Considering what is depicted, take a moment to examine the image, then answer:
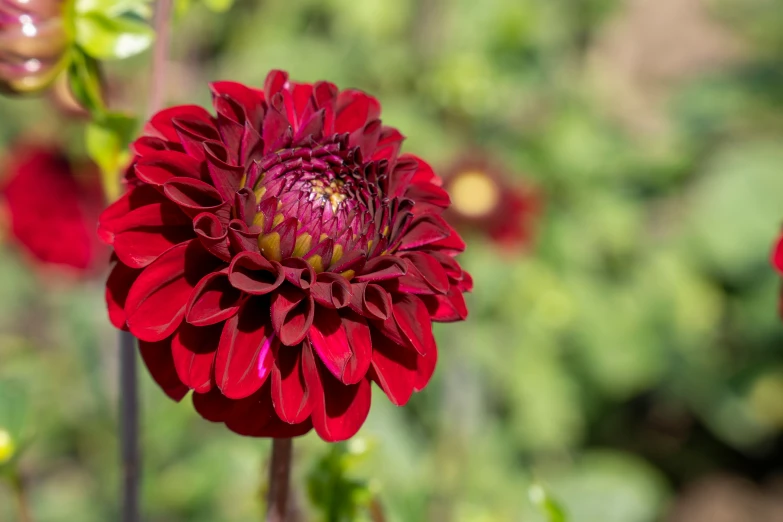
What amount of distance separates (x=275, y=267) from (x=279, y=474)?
0.18 m

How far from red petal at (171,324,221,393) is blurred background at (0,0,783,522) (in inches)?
44.9

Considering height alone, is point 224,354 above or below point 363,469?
above

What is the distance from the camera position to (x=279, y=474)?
654 mm

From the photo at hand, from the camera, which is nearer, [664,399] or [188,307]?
[188,307]

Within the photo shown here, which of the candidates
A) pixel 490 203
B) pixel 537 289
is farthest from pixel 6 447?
pixel 537 289

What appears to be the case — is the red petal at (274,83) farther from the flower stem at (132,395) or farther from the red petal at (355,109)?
the flower stem at (132,395)

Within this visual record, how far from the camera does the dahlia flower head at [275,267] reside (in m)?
0.59

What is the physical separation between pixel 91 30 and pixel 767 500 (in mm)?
2428

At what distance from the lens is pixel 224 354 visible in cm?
57

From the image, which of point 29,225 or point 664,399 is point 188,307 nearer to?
point 29,225

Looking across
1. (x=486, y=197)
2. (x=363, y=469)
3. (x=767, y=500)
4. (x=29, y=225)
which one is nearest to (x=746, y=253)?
(x=767, y=500)

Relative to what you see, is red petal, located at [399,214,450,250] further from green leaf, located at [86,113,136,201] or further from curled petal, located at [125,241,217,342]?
green leaf, located at [86,113,136,201]

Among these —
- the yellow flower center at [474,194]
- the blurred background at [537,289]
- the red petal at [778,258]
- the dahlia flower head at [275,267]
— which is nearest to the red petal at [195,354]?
the dahlia flower head at [275,267]

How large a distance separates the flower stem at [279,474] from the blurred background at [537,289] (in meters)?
1.06
